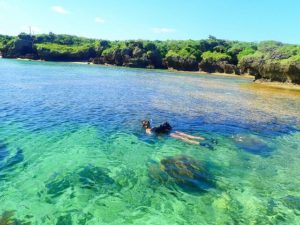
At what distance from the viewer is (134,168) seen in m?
14.9

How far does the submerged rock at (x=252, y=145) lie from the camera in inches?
728

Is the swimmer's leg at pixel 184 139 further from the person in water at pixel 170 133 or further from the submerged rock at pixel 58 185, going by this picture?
the submerged rock at pixel 58 185

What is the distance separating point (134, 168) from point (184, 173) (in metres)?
2.45

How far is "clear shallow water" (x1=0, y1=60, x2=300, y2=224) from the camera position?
11070mm

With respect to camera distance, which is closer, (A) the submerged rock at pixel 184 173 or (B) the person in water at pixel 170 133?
(A) the submerged rock at pixel 184 173

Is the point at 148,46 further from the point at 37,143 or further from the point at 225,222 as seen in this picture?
the point at 225,222

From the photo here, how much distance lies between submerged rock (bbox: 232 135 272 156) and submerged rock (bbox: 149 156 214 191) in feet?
15.0

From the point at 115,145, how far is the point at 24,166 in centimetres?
548

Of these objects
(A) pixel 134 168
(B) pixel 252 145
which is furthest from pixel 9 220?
(B) pixel 252 145

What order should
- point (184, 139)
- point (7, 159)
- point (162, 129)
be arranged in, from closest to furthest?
point (7, 159), point (184, 139), point (162, 129)

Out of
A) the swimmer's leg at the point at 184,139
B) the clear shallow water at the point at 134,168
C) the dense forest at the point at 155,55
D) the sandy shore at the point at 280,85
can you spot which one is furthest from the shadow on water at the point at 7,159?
the dense forest at the point at 155,55

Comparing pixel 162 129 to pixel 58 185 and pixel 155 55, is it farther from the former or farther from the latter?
pixel 155 55

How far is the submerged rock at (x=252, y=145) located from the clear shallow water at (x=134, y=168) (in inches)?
2.5

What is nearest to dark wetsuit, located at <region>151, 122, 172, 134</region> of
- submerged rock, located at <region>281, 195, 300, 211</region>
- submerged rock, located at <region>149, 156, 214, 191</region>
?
submerged rock, located at <region>149, 156, 214, 191</region>
